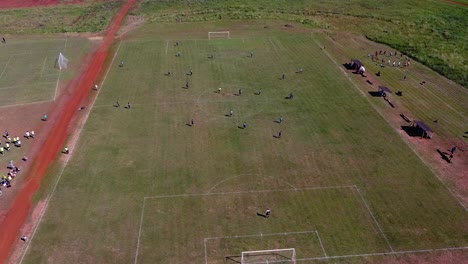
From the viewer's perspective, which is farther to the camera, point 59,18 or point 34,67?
point 59,18

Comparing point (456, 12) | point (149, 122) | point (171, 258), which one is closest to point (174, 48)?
point (149, 122)

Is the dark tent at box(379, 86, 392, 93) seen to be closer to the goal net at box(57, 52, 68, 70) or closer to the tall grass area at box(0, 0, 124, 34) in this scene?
the goal net at box(57, 52, 68, 70)

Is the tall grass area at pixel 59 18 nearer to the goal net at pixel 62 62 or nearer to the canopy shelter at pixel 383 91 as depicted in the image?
the goal net at pixel 62 62

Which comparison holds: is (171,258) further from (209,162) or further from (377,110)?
(377,110)

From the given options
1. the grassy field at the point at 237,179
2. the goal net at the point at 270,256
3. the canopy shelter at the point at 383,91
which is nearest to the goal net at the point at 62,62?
the grassy field at the point at 237,179

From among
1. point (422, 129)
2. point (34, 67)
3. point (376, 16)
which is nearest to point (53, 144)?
point (34, 67)

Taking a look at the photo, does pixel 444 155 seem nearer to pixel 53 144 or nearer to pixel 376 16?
pixel 53 144
